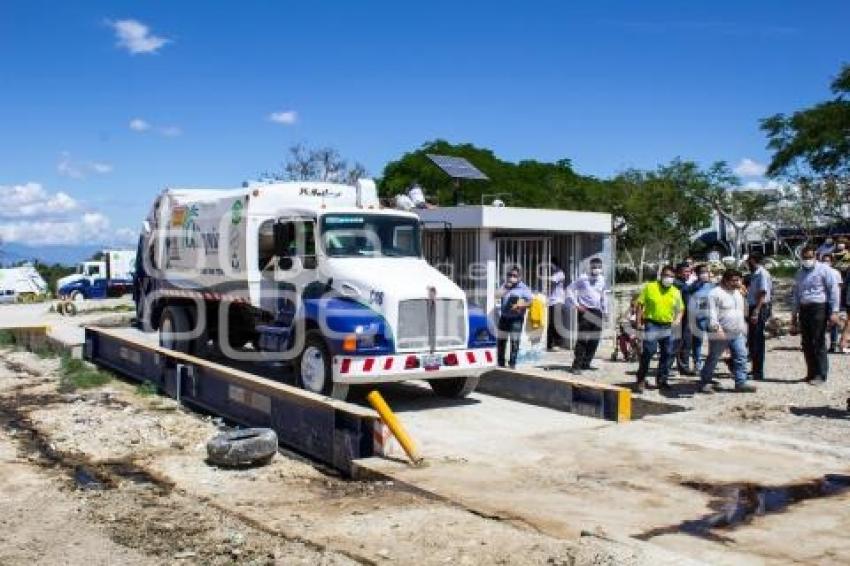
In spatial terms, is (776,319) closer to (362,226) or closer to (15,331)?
(362,226)

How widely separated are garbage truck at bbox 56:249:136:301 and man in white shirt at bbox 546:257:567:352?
34.8 metres

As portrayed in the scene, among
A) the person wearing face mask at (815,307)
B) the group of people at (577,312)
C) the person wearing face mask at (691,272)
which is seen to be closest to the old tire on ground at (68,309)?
the group of people at (577,312)

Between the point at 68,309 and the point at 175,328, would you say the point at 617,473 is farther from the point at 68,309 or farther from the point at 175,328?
the point at 68,309

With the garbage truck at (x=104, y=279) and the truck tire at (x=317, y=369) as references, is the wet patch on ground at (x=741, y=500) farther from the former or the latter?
the garbage truck at (x=104, y=279)

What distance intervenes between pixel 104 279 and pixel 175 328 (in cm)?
3591

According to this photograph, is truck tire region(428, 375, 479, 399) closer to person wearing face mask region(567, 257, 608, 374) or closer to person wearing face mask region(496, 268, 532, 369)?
person wearing face mask region(496, 268, 532, 369)

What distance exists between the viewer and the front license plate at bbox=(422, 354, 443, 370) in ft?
36.3

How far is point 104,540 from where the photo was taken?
6.59m

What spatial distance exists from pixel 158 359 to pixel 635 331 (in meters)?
7.73

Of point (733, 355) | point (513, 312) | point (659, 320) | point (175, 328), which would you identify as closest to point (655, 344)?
point (659, 320)

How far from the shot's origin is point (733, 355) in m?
12.2

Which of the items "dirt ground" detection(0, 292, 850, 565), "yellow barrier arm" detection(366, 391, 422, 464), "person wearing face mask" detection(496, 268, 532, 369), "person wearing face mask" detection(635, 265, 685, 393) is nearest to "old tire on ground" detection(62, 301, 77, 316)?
"dirt ground" detection(0, 292, 850, 565)

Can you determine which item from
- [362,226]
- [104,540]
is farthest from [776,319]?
[104,540]

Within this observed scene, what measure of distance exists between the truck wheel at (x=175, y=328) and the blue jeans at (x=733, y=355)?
27.7 feet
